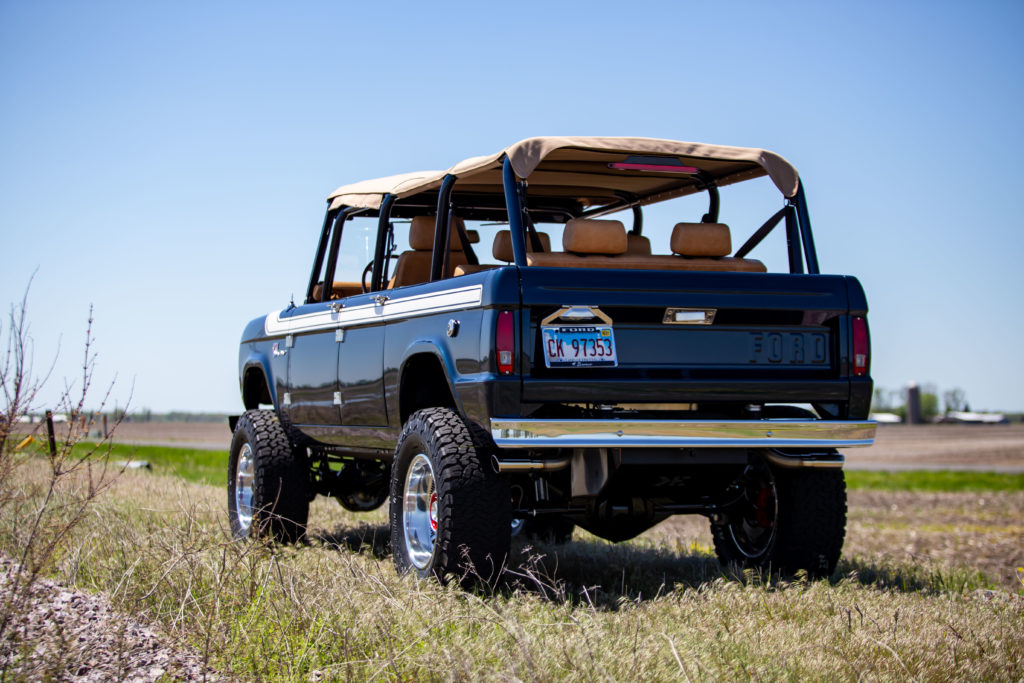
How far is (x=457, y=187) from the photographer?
7.69 m

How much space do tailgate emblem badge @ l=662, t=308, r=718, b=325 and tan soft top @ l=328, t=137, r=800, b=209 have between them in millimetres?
979

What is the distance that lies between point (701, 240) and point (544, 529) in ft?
10.9

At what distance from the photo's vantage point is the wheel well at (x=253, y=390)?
9430 mm

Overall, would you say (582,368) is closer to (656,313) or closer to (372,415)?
(656,313)

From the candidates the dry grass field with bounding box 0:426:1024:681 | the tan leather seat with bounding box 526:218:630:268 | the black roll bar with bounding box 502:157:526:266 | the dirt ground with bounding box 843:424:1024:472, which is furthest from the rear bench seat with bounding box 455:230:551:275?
the dirt ground with bounding box 843:424:1024:472

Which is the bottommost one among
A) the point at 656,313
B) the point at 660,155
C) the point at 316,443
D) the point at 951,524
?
the point at 951,524

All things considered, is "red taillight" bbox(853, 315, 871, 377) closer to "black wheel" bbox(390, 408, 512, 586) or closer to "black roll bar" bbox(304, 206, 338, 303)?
"black wheel" bbox(390, 408, 512, 586)

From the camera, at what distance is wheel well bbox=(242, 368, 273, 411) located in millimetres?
9430

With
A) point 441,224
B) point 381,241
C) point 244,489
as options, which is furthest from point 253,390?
point 441,224

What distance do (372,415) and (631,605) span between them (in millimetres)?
2246

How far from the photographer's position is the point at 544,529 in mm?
9125

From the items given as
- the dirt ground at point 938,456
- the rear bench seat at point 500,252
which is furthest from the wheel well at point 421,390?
the dirt ground at point 938,456

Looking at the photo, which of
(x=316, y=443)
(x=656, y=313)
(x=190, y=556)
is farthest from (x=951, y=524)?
(x=190, y=556)

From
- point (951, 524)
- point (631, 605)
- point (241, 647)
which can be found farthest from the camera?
point (951, 524)
